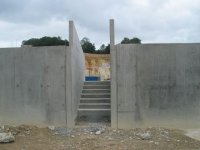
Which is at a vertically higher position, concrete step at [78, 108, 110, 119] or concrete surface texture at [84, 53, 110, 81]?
concrete surface texture at [84, 53, 110, 81]

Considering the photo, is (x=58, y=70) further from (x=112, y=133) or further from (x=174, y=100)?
(x=174, y=100)

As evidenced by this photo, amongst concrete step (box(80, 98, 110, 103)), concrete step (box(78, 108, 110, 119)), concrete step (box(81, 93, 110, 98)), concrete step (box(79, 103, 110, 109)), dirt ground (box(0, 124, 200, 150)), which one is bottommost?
dirt ground (box(0, 124, 200, 150))

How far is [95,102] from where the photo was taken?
486 inches

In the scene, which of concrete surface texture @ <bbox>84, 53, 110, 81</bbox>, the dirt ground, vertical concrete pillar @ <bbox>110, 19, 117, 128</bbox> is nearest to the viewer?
the dirt ground

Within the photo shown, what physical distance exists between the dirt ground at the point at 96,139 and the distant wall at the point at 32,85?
0.57m

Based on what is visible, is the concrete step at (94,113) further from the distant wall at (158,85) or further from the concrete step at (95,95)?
the concrete step at (95,95)

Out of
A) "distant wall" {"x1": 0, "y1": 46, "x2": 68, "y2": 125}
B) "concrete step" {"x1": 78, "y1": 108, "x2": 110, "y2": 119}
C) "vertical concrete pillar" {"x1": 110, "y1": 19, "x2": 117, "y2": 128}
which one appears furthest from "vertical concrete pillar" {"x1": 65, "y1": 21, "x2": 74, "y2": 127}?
"vertical concrete pillar" {"x1": 110, "y1": 19, "x2": 117, "y2": 128}

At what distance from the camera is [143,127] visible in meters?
10.9

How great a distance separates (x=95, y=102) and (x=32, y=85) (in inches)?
90.2

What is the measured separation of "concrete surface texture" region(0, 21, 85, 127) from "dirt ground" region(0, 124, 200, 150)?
1.81ft

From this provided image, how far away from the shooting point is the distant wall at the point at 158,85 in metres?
10.9

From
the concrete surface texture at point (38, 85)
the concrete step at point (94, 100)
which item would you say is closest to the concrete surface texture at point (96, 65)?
the concrete step at point (94, 100)

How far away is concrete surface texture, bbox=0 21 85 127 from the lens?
1098cm

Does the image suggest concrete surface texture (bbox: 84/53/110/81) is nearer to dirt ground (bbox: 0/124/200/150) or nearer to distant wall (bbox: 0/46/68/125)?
distant wall (bbox: 0/46/68/125)
